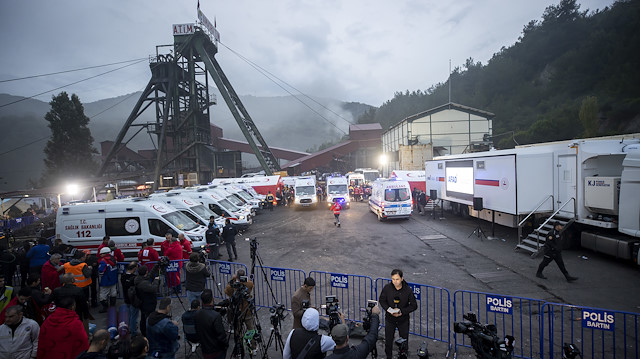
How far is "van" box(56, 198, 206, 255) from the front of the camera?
1045 centimetres

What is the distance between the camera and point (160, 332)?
4094 millimetres

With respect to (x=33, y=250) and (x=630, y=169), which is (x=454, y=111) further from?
(x=33, y=250)

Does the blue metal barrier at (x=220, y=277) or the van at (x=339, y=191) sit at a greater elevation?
the van at (x=339, y=191)

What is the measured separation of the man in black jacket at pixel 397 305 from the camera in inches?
189

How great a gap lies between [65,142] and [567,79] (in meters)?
82.9

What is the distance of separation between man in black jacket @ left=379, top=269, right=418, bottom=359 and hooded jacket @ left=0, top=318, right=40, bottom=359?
528cm

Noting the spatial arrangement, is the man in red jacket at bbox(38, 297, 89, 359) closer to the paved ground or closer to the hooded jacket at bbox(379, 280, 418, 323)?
the paved ground

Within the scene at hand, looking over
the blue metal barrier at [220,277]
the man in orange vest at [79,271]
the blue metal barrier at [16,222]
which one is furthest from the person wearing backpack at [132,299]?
the blue metal barrier at [16,222]

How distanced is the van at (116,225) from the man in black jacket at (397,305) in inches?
319

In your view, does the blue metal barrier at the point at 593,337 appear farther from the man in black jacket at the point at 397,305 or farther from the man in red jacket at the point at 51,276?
the man in red jacket at the point at 51,276

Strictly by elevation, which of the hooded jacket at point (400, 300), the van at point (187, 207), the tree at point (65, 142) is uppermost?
the tree at point (65, 142)

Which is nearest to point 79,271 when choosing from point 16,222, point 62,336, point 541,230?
point 62,336

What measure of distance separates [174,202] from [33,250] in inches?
188

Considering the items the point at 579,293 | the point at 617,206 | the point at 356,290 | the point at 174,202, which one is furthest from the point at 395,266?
the point at 174,202
